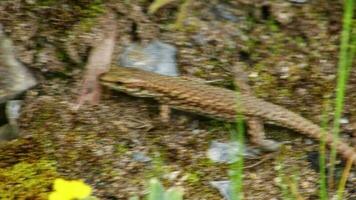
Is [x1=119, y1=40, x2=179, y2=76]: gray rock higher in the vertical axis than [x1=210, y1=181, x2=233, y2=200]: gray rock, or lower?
higher

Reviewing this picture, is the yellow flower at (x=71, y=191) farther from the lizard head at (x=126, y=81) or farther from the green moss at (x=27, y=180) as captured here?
the lizard head at (x=126, y=81)

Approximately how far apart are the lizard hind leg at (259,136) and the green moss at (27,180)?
0.90 m

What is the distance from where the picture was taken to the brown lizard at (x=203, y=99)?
11.5 ft

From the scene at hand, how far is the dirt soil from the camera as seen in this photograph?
330cm

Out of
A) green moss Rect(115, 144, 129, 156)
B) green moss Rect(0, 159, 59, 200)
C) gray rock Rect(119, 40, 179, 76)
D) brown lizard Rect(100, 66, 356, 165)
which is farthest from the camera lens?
gray rock Rect(119, 40, 179, 76)

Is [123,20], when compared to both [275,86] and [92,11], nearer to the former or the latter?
[92,11]

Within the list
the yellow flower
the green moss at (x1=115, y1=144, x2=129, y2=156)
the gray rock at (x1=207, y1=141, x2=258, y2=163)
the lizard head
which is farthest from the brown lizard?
the yellow flower

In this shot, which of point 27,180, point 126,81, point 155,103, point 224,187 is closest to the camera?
point 27,180

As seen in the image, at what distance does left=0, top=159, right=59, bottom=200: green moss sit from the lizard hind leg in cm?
90

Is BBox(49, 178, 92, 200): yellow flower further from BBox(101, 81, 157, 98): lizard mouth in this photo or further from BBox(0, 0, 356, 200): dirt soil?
BBox(101, 81, 157, 98): lizard mouth

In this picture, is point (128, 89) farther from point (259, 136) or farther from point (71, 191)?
point (71, 191)

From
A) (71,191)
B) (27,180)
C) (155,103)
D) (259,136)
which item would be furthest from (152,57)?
(71,191)

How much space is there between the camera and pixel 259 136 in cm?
349

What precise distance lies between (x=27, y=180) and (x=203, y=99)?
0.92 metres
